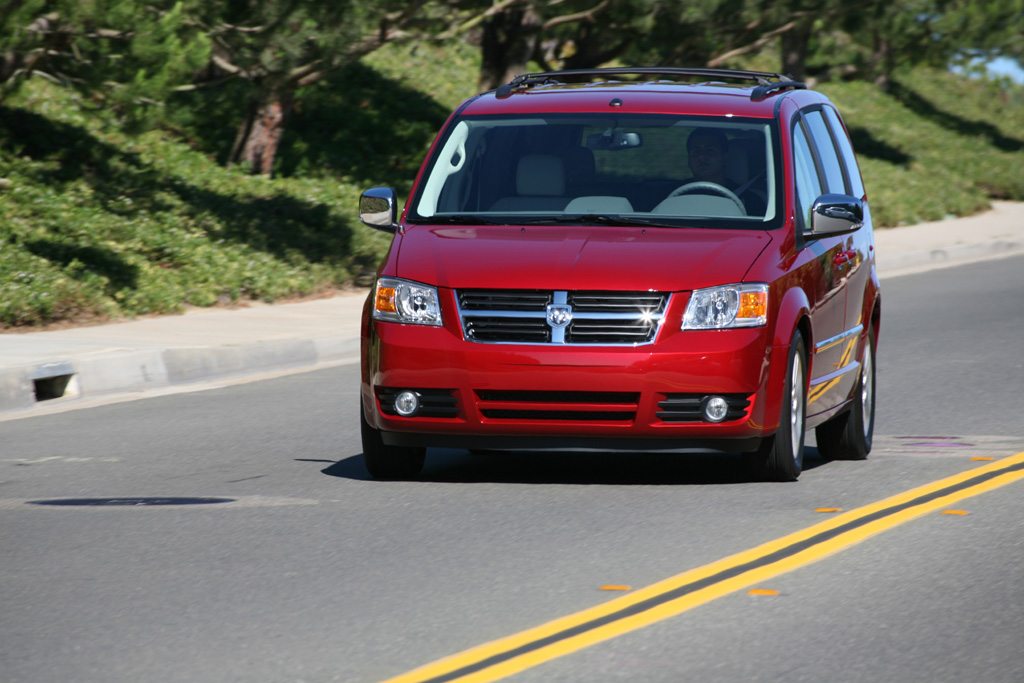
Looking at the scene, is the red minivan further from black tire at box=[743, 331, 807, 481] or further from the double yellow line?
the double yellow line

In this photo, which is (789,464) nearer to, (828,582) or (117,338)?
(828,582)

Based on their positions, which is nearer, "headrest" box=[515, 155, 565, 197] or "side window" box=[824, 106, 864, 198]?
"headrest" box=[515, 155, 565, 197]

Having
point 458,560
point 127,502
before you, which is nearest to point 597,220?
point 458,560

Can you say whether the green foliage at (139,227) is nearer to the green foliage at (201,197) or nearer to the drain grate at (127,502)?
the green foliage at (201,197)

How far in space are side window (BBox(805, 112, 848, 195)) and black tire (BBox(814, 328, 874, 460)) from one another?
1.02m

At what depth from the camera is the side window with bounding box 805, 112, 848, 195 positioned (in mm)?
9117

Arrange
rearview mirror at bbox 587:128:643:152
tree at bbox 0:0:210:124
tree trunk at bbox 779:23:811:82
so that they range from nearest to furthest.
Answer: rearview mirror at bbox 587:128:643:152 < tree at bbox 0:0:210:124 < tree trunk at bbox 779:23:811:82

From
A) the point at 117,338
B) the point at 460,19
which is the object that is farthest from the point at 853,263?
the point at 460,19

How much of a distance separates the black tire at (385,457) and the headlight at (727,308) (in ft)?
5.16

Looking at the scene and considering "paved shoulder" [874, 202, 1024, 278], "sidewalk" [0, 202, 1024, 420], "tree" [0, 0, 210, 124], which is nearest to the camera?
"sidewalk" [0, 202, 1024, 420]

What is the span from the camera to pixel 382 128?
26.5 meters

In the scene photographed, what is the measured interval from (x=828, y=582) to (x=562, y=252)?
2.29 m

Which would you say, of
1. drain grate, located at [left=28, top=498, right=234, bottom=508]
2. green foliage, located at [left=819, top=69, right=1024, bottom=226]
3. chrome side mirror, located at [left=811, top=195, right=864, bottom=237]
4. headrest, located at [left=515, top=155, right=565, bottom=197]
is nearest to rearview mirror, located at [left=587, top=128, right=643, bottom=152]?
headrest, located at [left=515, top=155, right=565, bottom=197]

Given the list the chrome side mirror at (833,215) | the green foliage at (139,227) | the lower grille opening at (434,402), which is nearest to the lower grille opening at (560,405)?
the lower grille opening at (434,402)
